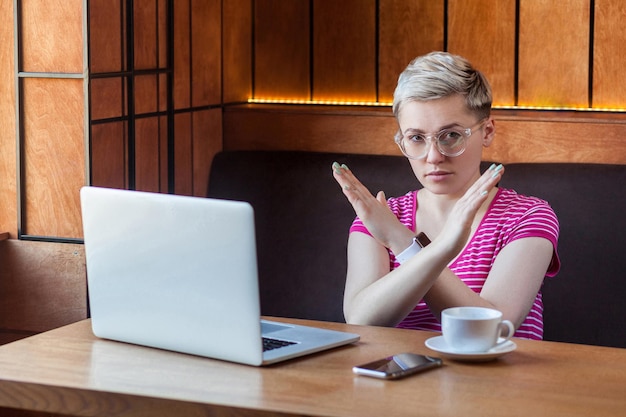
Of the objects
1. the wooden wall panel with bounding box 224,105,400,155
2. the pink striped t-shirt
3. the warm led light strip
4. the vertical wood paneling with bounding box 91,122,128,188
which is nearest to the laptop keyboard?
the pink striped t-shirt

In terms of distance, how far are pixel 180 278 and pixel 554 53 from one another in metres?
2.26

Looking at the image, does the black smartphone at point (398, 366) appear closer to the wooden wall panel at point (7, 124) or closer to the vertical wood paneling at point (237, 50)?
the wooden wall panel at point (7, 124)

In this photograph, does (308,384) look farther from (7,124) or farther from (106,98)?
(7,124)

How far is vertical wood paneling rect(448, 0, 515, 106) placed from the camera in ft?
11.7

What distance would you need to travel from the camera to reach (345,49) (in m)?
3.79

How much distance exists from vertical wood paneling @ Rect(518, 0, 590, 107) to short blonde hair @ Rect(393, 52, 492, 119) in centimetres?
137

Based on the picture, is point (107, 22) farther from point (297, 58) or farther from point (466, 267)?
point (466, 267)

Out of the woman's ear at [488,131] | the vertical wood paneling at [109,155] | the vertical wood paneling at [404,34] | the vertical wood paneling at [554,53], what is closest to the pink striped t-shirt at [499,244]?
the woman's ear at [488,131]

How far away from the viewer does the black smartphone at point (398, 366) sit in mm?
1567

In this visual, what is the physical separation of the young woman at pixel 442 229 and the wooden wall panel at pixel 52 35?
43.5 inches

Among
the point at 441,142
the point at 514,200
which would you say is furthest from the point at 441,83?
the point at 514,200

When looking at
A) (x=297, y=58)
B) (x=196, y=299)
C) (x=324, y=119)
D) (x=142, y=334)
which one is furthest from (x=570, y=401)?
(x=297, y=58)

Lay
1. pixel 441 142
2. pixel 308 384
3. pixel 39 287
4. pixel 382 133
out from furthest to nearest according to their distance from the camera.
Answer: pixel 382 133 → pixel 39 287 → pixel 441 142 → pixel 308 384

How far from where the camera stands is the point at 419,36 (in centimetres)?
367
